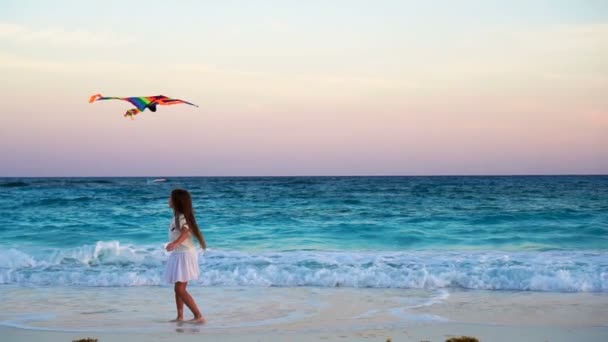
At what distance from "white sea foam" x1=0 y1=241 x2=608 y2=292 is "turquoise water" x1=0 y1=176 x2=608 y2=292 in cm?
2

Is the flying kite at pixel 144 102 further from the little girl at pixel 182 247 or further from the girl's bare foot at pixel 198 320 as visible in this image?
the girl's bare foot at pixel 198 320

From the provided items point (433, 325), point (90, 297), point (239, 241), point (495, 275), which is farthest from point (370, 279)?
point (239, 241)

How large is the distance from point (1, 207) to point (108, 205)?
4.20 metres

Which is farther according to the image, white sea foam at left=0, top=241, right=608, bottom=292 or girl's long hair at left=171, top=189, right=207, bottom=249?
white sea foam at left=0, top=241, right=608, bottom=292

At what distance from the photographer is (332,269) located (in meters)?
12.4

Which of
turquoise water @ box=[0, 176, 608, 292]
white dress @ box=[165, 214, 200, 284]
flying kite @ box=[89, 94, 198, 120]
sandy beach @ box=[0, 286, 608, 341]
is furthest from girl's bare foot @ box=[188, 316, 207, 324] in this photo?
turquoise water @ box=[0, 176, 608, 292]

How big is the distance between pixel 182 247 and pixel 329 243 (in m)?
10.3

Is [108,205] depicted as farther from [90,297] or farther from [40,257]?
[90,297]

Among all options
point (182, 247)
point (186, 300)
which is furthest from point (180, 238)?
point (186, 300)

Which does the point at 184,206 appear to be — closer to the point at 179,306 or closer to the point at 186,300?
the point at 186,300

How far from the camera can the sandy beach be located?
7312 millimetres

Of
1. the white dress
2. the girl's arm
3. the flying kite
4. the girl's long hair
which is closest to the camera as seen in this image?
the girl's long hair

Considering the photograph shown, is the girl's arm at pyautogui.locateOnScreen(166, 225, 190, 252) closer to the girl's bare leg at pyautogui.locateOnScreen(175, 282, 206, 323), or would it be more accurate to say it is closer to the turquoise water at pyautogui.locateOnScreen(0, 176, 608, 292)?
the girl's bare leg at pyautogui.locateOnScreen(175, 282, 206, 323)

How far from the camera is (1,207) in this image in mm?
27984
